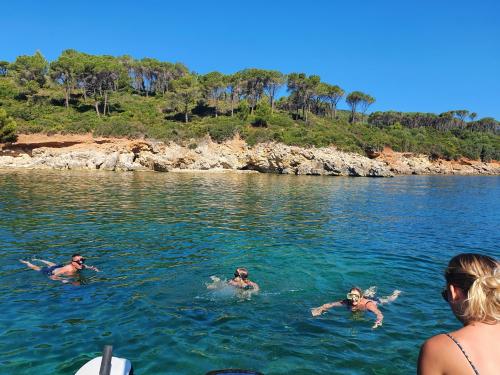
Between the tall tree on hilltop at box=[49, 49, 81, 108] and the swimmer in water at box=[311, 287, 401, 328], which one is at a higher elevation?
the tall tree on hilltop at box=[49, 49, 81, 108]

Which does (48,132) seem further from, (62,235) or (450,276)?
(450,276)

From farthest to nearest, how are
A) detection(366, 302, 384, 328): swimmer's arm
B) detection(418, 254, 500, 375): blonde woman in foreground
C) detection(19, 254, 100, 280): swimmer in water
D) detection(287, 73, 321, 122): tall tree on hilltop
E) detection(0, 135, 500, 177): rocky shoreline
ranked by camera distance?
detection(287, 73, 321, 122): tall tree on hilltop, detection(0, 135, 500, 177): rocky shoreline, detection(19, 254, 100, 280): swimmer in water, detection(366, 302, 384, 328): swimmer's arm, detection(418, 254, 500, 375): blonde woman in foreground

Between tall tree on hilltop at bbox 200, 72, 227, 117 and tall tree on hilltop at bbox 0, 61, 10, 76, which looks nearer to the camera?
tall tree on hilltop at bbox 200, 72, 227, 117

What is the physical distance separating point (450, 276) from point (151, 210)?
2059 centimetres

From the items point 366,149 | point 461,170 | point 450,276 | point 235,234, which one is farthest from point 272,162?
point 450,276

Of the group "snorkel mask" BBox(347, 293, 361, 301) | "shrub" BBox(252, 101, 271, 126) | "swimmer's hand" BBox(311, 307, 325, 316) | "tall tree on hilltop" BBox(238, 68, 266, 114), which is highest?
"tall tree on hilltop" BBox(238, 68, 266, 114)

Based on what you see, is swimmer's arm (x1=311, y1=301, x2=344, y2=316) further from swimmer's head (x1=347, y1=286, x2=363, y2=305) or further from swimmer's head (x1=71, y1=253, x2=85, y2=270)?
swimmer's head (x1=71, y1=253, x2=85, y2=270)

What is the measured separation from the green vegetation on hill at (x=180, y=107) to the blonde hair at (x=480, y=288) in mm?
56085

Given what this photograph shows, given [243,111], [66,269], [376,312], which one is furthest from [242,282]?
[243,111]

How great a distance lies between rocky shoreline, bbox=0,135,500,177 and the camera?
5075cm

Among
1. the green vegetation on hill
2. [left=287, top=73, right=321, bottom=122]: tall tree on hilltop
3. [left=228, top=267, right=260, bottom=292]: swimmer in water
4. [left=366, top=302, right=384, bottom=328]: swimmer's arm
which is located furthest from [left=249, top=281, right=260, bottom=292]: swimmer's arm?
[left=287, top=73, right=321, bottom=122]: tall tree on hilltop

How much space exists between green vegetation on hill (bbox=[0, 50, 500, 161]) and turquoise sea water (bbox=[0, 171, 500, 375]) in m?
39.1

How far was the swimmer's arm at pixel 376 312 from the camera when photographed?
332 inches

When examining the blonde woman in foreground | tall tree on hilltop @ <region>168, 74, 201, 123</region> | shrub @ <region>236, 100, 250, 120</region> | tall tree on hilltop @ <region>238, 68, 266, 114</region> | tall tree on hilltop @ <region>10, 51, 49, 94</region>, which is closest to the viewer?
the blonde woman in foreground
